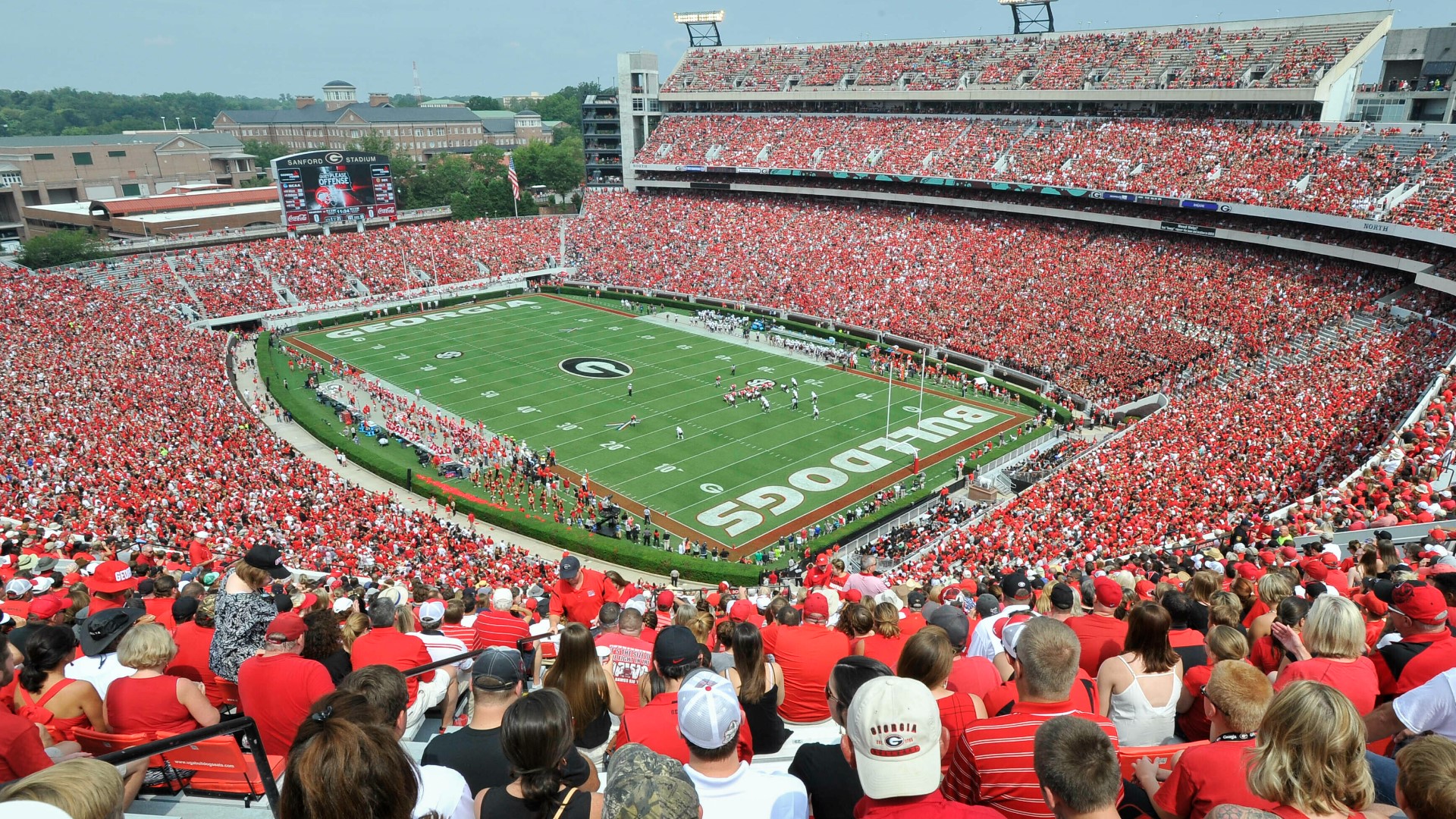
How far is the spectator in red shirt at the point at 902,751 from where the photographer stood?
3.22 metres

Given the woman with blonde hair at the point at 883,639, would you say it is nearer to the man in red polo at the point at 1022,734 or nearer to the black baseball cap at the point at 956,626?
the black baseball cap at the point at 956,626

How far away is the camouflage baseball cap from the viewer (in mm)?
3023

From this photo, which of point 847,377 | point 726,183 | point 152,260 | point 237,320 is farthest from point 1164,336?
point 152,260

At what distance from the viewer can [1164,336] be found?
38.2m

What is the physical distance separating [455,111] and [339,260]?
8957 centimetres

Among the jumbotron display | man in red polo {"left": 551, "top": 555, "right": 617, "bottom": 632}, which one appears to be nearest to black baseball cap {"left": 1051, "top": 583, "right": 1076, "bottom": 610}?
man in red polo {"left": 551, "top": 555, "right": 617, "bottom": 632}

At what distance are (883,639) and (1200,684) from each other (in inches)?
86.1

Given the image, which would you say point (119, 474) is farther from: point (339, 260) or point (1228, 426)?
point (339, 260)

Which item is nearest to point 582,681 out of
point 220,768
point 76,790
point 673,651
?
point 673,651

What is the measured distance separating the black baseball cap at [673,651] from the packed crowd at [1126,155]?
3823 centimetres

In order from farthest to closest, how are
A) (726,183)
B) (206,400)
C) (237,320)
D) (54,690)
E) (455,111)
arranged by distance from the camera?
(455,111)
(726,183)
(237,320)
(206,400)
(54,690)

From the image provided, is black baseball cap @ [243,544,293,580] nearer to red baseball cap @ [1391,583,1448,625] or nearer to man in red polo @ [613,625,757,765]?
man in red polo @ [613,625,757,765]

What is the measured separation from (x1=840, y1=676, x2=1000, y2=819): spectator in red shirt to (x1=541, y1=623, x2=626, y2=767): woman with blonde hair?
2399 millimetres

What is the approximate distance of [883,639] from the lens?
6816 mm
